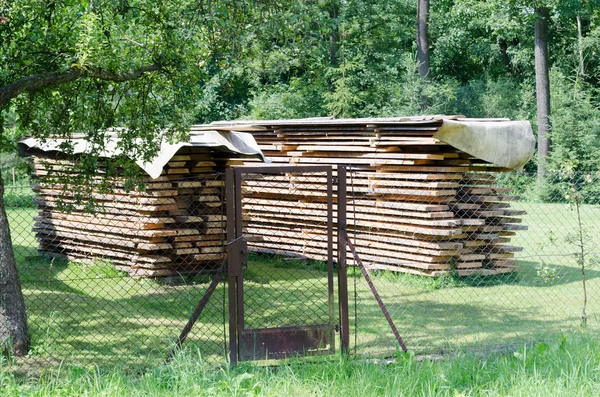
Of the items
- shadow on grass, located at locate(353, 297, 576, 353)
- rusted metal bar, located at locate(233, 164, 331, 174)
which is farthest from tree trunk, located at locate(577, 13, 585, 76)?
rusted metal bar, located at locate(233, 164, 331, 174)

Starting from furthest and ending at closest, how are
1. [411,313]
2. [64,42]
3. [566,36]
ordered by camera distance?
[566,36], [411,313], [64,42]

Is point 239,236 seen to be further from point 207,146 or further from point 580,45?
point 580,45

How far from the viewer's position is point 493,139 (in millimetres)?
→ 11031

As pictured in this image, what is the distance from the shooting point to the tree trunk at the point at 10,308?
7078 mm

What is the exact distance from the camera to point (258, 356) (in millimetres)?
6379

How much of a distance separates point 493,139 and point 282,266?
13.6 ft

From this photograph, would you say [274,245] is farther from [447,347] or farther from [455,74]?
[455,74]

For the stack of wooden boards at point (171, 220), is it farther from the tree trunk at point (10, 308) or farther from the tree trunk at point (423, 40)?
the tree trunk at point (423, 40)

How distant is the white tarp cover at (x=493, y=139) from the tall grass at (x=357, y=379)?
4.99m

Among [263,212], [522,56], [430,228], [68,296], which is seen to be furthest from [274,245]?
[522,56]

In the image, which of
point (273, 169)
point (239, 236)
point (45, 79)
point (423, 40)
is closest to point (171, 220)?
point (45, 79)

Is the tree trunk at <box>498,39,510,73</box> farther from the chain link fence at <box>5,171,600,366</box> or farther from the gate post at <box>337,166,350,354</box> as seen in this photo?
the gate post at <box>337,166,350,354</box>

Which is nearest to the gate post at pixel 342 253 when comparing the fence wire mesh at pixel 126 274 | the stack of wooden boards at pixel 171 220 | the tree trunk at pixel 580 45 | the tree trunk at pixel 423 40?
the fence wire mesh at pixel 126 274

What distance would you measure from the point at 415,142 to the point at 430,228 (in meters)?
1.28
